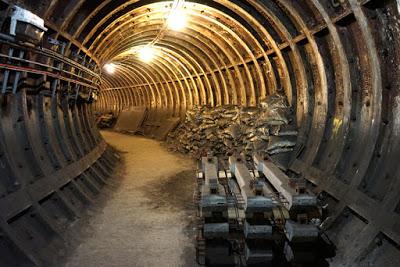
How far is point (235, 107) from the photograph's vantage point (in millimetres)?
11625

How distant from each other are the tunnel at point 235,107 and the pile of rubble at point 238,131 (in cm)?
22

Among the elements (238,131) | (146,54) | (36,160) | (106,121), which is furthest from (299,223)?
(106,121)

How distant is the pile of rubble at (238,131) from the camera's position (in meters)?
7.68

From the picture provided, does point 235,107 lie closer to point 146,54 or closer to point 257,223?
point 146,54

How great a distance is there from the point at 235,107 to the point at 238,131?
1.74 m

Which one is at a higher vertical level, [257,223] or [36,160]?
[36,160]

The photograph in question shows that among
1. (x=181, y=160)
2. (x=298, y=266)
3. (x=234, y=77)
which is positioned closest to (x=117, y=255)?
(x=298, y=266)

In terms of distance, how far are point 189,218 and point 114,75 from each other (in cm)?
1892

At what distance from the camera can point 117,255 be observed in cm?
418

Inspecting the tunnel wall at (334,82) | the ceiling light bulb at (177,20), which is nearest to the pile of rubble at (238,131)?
the tunnel wall at (334,82)

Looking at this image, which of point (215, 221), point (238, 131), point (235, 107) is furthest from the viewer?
point (235, 107)

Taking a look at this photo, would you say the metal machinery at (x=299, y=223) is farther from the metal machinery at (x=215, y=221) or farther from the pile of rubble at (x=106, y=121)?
the pile of rubble at (x=106, y=121)

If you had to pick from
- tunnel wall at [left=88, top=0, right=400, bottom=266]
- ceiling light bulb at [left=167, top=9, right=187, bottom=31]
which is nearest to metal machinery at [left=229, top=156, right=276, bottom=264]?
tunnel wall at [left=88, top=0, right=400, bottom=266]

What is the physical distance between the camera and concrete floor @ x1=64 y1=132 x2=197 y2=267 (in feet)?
13.4
